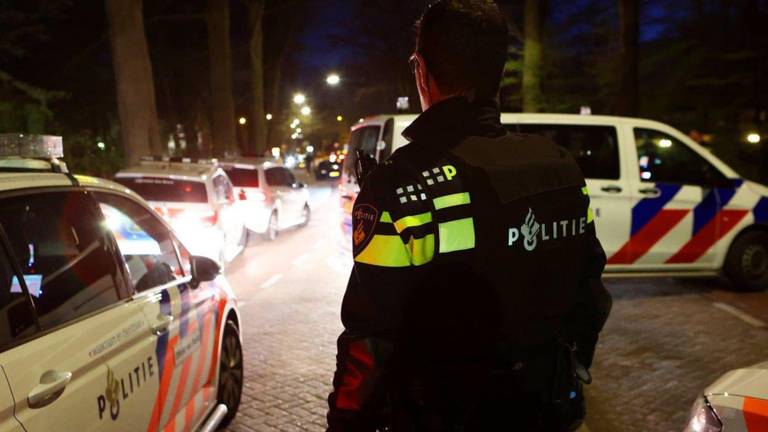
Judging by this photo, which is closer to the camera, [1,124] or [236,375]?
[236,375]

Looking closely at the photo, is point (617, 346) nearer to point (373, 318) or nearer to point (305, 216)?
point (373, 318)

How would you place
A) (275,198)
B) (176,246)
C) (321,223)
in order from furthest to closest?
(321,223) < (275,198) < (176,246)

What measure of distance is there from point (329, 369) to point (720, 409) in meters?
3.78

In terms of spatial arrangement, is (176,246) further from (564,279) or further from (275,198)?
(275,198)

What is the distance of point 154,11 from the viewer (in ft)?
87.7

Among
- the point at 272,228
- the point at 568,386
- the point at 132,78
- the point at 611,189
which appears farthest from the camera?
the point at 272,228

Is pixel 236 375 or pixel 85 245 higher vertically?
pixel 85 245

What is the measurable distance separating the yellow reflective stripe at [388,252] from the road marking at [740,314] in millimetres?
6602

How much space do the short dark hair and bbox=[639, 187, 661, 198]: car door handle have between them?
680 centimetres

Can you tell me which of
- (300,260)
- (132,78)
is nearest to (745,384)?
(300,260)

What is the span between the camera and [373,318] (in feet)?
5.89

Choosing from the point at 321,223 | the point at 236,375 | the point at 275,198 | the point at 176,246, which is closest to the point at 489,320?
the point at 176,246

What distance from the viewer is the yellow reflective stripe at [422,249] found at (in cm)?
179

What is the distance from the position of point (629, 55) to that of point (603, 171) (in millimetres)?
9783
